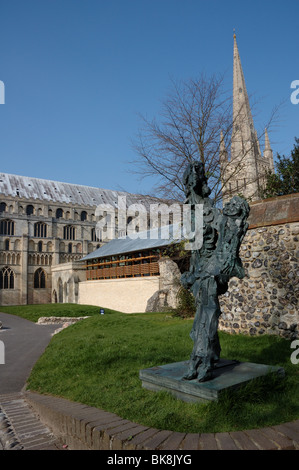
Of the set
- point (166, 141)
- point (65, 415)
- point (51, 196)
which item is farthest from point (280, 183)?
point (51, 196)

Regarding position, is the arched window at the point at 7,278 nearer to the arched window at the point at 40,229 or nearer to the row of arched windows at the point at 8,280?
the row of arched windows at the point at 8,280

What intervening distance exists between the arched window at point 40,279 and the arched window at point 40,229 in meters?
5.71

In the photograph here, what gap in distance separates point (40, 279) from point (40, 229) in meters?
8.25

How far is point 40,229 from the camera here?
188 ft

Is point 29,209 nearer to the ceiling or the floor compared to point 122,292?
nearer to the ceiling

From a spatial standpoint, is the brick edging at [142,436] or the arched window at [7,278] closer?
the brick edging at [142,436]

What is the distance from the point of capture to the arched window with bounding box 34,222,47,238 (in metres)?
56.8

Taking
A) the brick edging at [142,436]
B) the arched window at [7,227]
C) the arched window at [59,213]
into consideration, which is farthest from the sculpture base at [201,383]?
the arched window at [59,213]

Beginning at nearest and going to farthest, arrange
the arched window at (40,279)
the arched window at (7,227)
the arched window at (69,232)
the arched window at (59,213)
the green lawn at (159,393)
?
1. the green lawn at (159,393)
2. the arched window at (7,227)
3. the arched window at (40,279)
4. the arched window at (69,232)
5. the arched window at (59,213)

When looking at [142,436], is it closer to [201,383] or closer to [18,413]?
[201,383]

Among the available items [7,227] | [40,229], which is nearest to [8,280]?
[7,227]

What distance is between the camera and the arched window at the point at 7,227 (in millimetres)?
54094

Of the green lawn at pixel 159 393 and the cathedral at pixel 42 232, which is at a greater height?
Result: the cathedral at pixel 42 232

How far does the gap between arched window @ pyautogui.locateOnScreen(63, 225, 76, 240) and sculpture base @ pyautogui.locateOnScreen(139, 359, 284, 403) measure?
56.0 meters
